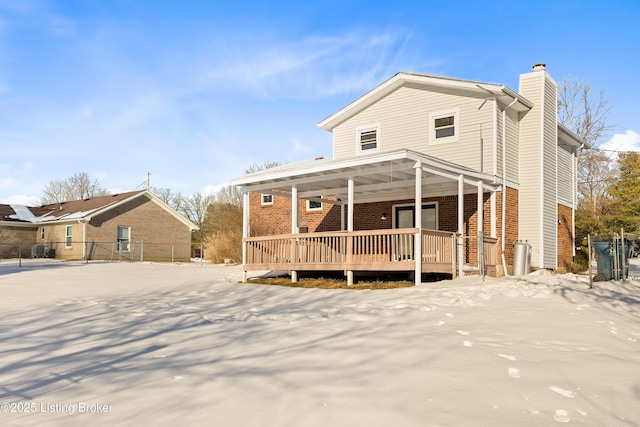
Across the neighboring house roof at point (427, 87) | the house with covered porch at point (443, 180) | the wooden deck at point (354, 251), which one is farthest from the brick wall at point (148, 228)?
the wooden deck at point (354, 251)

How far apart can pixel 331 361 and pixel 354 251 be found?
819cm

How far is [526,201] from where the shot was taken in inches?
656

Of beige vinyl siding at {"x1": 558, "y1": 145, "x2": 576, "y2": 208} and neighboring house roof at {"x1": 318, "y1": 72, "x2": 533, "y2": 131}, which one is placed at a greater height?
neighboring house roof at {"x1": 318, "y1": 72, "x2": 533, "y2": 131}

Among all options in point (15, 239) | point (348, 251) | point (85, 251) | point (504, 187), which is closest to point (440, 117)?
point (504, 187)

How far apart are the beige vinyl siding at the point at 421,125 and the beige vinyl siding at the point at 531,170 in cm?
199

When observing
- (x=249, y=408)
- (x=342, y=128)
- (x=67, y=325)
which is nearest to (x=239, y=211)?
(x=342, y=128)

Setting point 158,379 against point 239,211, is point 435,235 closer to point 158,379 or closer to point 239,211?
point 158,379

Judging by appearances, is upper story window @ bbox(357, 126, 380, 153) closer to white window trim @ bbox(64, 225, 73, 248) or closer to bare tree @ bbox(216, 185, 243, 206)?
white window trim @ bbox(64, 225, 73, 248)

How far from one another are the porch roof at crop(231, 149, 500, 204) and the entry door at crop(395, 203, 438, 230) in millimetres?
443

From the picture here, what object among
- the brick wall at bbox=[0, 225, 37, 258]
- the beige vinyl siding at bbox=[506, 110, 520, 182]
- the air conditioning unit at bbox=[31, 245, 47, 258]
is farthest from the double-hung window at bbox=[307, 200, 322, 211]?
the brick wall at bbox=[0, 225, 37, 258]

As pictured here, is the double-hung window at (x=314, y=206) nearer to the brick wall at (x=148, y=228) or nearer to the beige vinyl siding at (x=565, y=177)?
the beige vinyl siding at (x=565, y=177)

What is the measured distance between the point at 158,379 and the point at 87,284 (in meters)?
11.3

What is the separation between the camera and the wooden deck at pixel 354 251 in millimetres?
12594

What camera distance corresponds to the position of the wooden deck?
1259 cm
